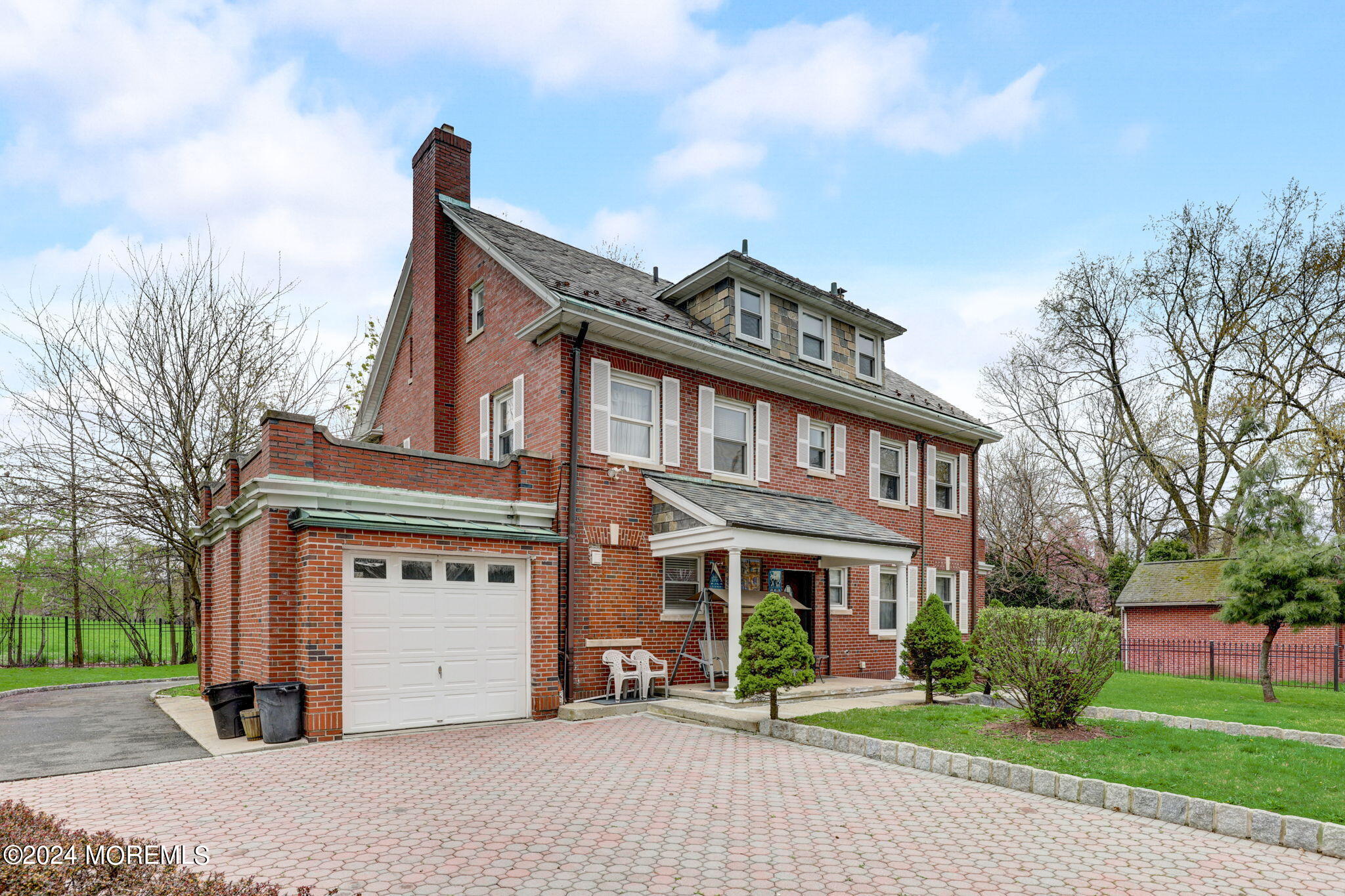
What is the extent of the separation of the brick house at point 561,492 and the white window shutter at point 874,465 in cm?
8

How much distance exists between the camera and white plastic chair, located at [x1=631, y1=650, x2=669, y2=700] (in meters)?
12.7

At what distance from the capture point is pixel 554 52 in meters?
9.95

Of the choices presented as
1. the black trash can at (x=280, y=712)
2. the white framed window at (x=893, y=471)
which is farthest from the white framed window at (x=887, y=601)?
the black trash can at (x=280, y=712)

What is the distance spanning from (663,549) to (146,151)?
979 centimetres

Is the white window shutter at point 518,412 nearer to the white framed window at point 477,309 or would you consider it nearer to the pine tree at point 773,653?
the white framed window at point 477,309

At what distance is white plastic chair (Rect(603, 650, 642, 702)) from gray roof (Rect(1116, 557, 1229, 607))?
1789cm

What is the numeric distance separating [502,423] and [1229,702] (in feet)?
45.4

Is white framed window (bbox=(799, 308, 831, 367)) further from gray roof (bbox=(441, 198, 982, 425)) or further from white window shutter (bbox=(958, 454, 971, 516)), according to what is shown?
white window shutter (bbox=(958, 454, 971, 516))

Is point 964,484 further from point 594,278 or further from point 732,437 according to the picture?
point 594,278

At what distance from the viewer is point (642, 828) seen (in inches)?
251

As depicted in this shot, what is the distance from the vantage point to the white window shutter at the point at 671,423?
556 inches

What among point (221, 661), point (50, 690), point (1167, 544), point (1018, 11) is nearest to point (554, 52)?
point (1018, 11)

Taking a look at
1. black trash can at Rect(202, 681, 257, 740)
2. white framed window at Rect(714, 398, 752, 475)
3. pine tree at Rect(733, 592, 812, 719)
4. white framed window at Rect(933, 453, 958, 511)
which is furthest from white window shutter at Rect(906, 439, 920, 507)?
black trash can at Rect(202, 681, 257, 740)

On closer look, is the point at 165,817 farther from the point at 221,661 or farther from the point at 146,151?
the point at 146,151
